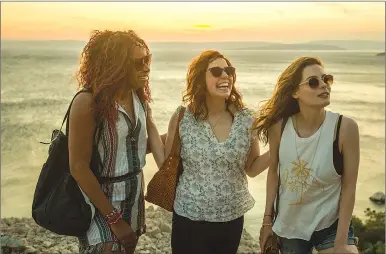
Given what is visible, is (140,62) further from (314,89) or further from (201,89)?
(314,89)

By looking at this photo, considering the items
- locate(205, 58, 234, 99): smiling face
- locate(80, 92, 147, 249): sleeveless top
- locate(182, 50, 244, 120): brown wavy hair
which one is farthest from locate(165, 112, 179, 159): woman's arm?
locate(80, 92, 147, 249): sleeveless top

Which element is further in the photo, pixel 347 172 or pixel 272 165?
pixel 272 165

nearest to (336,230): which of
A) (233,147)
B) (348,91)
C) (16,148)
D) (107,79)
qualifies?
(233,147)

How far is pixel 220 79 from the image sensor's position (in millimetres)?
3930

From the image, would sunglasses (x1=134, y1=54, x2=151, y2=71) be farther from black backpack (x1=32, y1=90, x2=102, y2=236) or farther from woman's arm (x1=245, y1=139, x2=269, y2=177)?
woman's arm (x1=245, y1=139, x2=269, y2=177)

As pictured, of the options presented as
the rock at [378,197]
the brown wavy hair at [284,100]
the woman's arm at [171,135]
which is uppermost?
the brown wavy hair at [284,100]

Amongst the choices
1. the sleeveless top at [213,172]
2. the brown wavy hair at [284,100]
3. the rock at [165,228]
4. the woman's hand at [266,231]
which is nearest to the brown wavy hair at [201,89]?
the sleeveless top at [213,172]

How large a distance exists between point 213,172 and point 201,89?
2.31ft

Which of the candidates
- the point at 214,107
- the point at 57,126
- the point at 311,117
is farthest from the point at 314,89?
the point at 57,126

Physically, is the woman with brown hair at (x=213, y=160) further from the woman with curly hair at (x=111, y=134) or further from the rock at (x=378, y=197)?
the rock at (x=378, y=197)

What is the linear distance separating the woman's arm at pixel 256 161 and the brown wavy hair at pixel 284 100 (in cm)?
17

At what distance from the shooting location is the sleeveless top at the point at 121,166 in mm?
3289

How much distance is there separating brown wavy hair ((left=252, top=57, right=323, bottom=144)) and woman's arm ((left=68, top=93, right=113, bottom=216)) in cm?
132

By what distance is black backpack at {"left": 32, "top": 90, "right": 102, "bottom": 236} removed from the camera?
3.22 m
